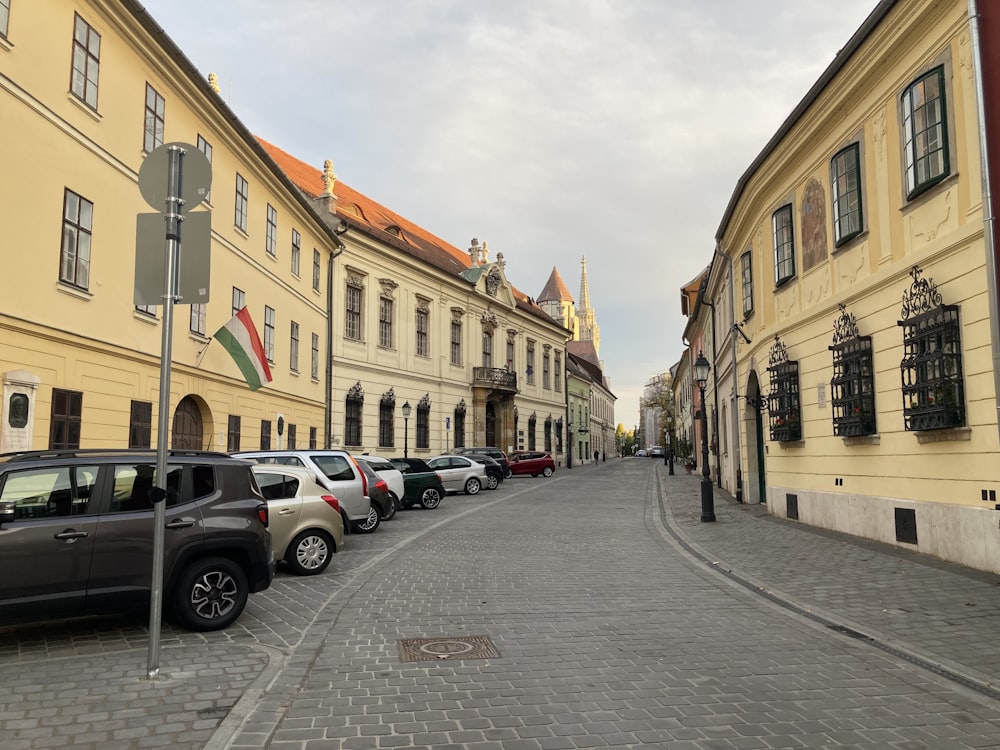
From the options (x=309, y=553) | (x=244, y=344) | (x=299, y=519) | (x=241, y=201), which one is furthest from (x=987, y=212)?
(x=241, y=201)

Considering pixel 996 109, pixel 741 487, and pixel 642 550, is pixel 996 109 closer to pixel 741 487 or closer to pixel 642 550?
pixel 642 550

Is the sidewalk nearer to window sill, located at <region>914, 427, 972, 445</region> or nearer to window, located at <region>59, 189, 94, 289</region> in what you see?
window sill, located at <region>914, 427, 972, 445</region>

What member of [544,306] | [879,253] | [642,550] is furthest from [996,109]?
[544,306]

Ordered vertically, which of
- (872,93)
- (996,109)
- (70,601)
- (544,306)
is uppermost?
(544,306)

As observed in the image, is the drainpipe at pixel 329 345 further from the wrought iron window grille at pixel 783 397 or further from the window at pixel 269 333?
the wrought iron window grille at pixel 783 397

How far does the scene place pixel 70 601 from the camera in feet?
21.1

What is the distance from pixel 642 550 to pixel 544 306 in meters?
97.4

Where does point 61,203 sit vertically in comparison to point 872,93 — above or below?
below

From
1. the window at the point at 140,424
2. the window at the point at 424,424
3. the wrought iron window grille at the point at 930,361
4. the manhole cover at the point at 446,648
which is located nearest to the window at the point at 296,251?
the window at the point at 140,424

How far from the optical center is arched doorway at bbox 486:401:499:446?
5191cm

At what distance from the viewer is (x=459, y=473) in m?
29.4

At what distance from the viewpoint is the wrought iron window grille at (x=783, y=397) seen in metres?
16.7

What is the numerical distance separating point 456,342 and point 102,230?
3256 cm

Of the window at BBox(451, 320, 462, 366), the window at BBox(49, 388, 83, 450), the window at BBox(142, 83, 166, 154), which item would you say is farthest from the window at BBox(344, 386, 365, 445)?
the window at BBox(49, 388, 83, 450)
